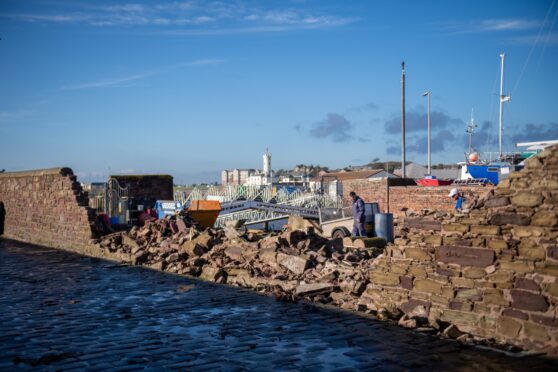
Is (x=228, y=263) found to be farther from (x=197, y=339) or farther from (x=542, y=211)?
(x=542, y=211)

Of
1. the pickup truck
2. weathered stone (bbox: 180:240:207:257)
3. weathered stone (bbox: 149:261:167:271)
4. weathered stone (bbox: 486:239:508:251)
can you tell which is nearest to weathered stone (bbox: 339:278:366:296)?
weathered stone (bbox: 486:239:508:251)

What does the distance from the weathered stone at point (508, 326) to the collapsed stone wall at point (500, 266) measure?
0.04 ft

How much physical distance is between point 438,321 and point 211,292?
540 cm

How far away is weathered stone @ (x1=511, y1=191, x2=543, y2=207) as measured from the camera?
24.6 ft

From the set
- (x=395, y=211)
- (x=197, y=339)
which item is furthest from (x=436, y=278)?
(x=395, y=211)

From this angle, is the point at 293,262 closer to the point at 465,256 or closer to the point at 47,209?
the point at 465,256

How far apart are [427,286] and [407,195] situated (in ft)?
54.5

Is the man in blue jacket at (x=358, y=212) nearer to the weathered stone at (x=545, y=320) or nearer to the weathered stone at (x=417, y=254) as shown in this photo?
the weathered stone at (x=417, y=254)

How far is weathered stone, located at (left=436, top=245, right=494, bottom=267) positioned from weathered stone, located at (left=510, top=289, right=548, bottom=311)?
0.58 m

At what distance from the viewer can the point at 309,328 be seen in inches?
347

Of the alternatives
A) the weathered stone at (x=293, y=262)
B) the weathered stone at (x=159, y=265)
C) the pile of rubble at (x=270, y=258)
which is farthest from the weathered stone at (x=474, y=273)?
the weathered stone at (x=159, y=265)

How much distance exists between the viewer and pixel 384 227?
18156mm

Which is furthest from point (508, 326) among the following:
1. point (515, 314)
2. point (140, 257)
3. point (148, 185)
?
point (148, 185)

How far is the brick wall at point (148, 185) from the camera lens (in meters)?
26.3
